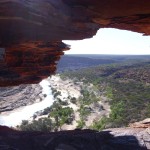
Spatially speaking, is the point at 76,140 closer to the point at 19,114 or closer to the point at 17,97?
the point at 19,114

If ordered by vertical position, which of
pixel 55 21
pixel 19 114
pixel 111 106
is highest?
pixel 55 21

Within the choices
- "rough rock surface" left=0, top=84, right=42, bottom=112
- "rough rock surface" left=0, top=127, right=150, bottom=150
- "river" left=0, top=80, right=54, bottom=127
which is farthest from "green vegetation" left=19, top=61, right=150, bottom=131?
"rough rock surface" left=0, top=127, right=150, bottom=150

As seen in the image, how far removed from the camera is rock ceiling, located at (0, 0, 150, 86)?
17.6 metres

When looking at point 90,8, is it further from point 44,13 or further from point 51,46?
point 51,46

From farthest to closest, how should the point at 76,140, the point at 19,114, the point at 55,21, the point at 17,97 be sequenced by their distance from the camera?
the point at 17,97
the point at 19,114
the point at 76,140
the point at 55,21

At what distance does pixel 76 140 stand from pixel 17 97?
Answer: 135m

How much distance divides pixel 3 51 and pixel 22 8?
7372 millimetres

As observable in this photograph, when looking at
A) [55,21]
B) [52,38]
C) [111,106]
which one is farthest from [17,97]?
[55,21]

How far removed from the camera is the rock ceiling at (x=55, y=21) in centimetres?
1756

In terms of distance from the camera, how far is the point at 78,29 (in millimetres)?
20547

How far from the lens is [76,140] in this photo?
82.3 ft

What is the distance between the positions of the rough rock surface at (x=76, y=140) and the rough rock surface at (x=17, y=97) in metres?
111

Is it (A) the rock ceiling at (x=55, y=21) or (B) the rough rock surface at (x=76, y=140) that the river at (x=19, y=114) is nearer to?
(B) the rough rock surface at (x=76, y=140)

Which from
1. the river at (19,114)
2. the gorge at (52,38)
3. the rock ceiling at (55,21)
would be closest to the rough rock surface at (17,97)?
the river at (19,114)
